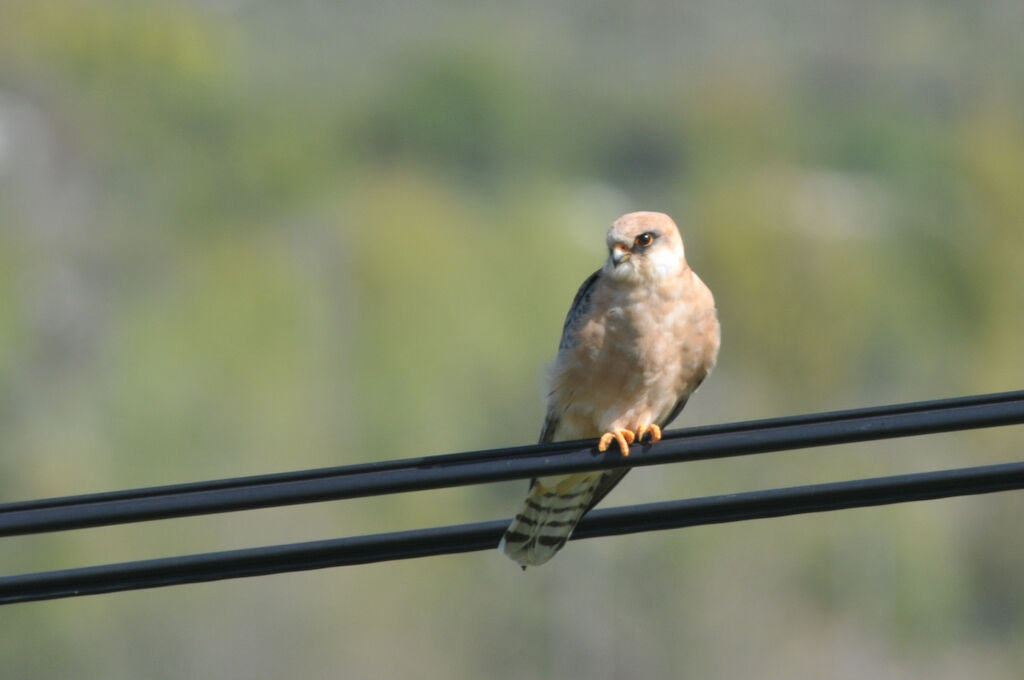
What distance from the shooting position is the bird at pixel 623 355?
6176 mm

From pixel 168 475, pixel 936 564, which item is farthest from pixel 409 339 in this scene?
pixel 936 564

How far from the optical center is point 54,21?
2165 inches

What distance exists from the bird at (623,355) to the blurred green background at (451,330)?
2519 cm

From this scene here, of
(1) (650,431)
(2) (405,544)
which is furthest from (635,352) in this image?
(2) (405,544)

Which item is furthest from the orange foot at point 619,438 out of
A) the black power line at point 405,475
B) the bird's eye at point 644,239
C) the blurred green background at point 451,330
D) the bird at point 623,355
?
the blurred green background at point 451,330

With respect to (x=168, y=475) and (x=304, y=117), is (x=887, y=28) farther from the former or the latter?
(x=168, y=475)

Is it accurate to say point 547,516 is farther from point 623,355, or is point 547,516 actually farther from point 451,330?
point 451,330

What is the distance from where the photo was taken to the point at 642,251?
621 cm

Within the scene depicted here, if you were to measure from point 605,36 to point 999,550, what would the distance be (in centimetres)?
5345

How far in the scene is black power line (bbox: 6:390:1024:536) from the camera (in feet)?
13.1

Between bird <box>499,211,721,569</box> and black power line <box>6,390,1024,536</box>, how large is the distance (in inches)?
74.7

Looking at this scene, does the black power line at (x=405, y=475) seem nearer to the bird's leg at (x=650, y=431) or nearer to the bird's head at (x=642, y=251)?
the bird's leg at (x=650, y=431)

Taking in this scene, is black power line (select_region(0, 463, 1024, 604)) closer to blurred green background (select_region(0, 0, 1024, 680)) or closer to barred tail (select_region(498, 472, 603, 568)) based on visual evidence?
barred tail (select_region(498, 472, 603, 568))

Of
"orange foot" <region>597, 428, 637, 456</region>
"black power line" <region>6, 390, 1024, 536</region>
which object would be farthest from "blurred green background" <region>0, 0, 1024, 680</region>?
"black power line" <region>6, 390, 1024, 536</region>
